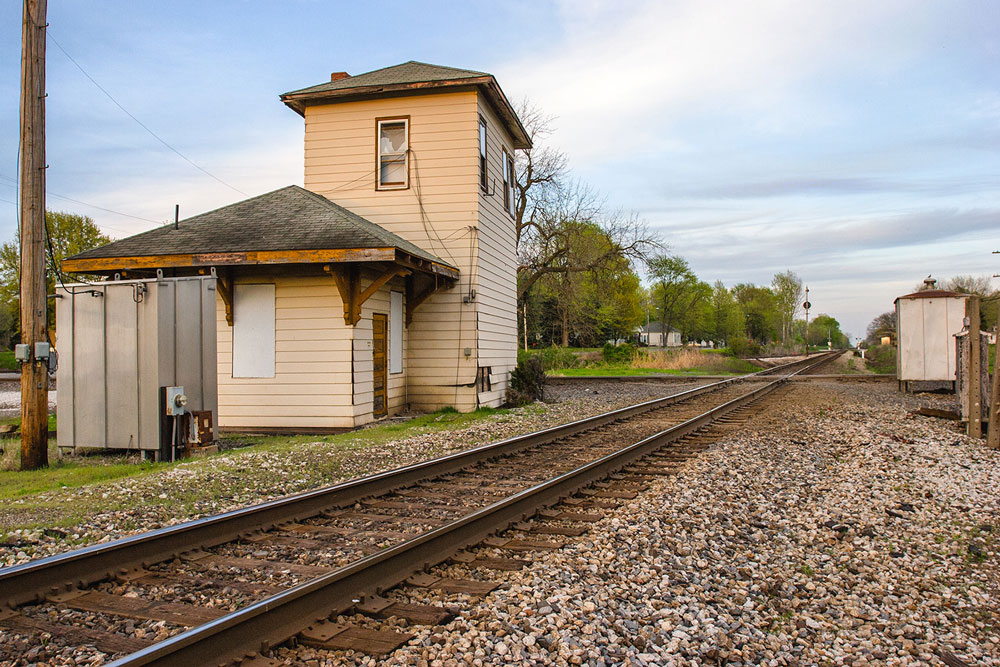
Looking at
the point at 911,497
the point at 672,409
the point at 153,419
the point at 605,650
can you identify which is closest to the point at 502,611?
the point at 605,650

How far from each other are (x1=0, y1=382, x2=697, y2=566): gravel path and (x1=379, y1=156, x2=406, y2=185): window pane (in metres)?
5.76

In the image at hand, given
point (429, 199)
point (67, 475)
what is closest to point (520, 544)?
point (67, 475)

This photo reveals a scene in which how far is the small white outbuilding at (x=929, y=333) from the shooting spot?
17.8 metres

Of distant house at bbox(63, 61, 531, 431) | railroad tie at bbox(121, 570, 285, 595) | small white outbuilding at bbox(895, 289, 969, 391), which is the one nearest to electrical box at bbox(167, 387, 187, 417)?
distant house at bbox(63, 61, 531, 431)

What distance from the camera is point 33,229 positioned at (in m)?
7.95

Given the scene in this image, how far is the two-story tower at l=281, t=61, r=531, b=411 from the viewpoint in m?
13.9

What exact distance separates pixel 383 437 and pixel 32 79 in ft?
19.9

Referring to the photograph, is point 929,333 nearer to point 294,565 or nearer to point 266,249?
point 266,249

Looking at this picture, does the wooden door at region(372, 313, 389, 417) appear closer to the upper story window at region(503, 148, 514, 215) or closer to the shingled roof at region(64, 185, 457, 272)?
the shingled roof at region(64, 185, 457, 272)

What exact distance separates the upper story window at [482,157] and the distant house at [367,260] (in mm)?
59

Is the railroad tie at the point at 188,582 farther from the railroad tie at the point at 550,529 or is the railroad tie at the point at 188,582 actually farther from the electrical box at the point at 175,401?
the electrical box at the point at 175,401

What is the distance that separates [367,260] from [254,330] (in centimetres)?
288

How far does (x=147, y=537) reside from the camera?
4445 mm

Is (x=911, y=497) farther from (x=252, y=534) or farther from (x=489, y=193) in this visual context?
(x=489, y=193)
